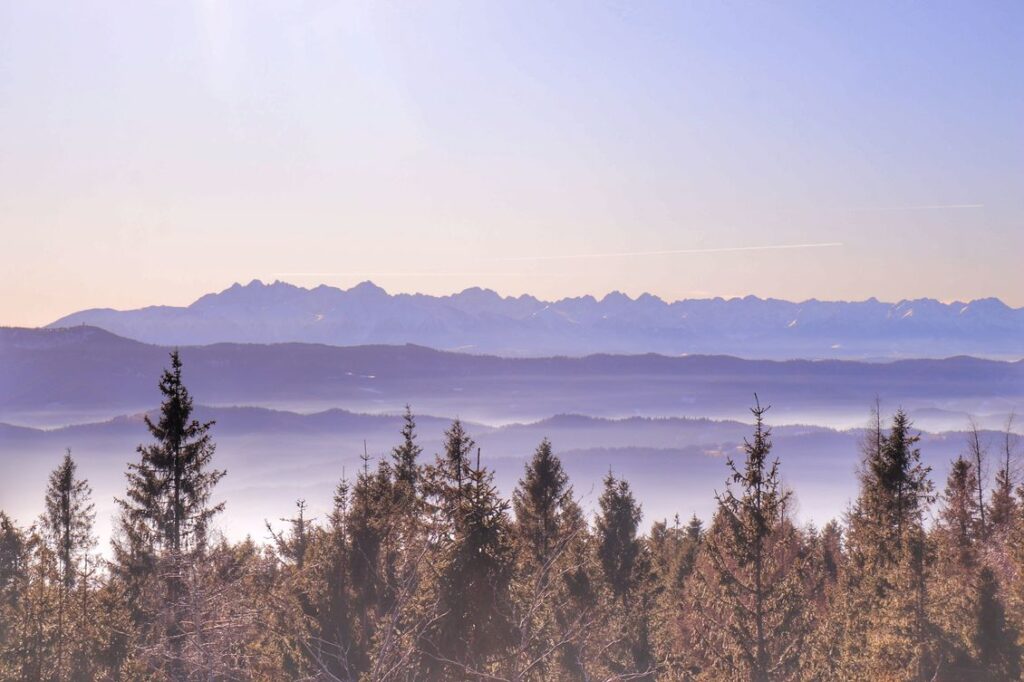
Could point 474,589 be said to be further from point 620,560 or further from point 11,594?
point 11,594

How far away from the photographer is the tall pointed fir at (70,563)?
135 feet

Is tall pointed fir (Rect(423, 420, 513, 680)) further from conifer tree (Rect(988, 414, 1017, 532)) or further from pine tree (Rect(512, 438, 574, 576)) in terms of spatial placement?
conifer tree (Rect(988, 414, 1017, 532))

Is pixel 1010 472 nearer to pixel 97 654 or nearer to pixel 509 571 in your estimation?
pixel 509 571

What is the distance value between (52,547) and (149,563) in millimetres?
13287

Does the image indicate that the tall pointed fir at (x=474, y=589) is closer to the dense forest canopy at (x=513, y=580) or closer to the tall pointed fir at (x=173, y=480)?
the dense forest canopy at (x=513, y=580)

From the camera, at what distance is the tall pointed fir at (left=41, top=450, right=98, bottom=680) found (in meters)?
41.2

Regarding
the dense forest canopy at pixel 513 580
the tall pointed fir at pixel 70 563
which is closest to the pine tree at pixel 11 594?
the dense forest canopy at pixel 513 580

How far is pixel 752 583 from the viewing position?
31.1m

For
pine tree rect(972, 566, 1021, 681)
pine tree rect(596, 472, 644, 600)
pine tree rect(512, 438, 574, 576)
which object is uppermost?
pine tree rect(512, 438, 574, 576)

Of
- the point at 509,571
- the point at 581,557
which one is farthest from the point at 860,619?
the point at 509,571

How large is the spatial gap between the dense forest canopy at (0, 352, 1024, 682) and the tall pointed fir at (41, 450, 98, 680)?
0.50 ft

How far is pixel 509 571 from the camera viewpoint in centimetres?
2577

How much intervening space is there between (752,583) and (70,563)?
128ft

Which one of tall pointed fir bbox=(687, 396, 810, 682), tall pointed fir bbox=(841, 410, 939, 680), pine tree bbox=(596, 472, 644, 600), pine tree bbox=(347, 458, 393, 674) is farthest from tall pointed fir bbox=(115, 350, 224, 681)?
tall pointed fir bbox=(841, 410, 939, 680)
